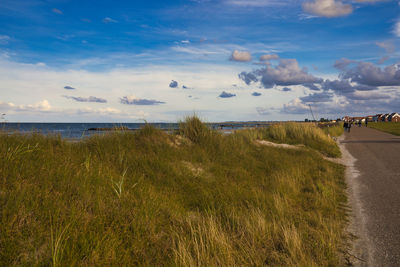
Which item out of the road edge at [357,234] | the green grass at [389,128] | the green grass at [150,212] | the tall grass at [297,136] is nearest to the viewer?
the green grass at [150,212]

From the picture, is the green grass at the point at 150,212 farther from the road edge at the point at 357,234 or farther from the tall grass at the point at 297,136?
the tall grass at the point at 297,136

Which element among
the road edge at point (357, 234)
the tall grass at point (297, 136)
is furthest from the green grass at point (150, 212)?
the tall grass at point (297, 136)

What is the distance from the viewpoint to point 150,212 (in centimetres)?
501

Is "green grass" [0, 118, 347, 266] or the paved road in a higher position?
"green grass" [0, 118, 347, 266]

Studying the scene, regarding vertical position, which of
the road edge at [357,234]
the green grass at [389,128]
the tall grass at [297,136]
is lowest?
the road edge at [357,234]

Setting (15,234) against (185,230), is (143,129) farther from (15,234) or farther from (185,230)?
(15,234)

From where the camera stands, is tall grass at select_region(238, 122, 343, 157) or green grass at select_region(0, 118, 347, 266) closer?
green grass at select_region(0, 118, 347, 266)

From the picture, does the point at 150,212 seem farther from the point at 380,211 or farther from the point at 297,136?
the point at 297,136

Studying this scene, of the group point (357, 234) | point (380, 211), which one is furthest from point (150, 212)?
point (380, 211)

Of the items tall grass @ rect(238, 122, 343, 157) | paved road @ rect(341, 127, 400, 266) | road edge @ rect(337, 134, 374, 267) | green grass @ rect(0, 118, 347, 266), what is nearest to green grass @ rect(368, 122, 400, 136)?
tall grass @ rect(238, 122, 343, 157)

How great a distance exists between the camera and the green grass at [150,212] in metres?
3.69

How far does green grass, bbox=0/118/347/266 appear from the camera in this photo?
369 cm

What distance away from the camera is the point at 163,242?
4293mm

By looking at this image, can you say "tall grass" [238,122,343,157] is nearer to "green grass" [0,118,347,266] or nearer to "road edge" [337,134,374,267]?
"road edge" [337,134,374,267]
